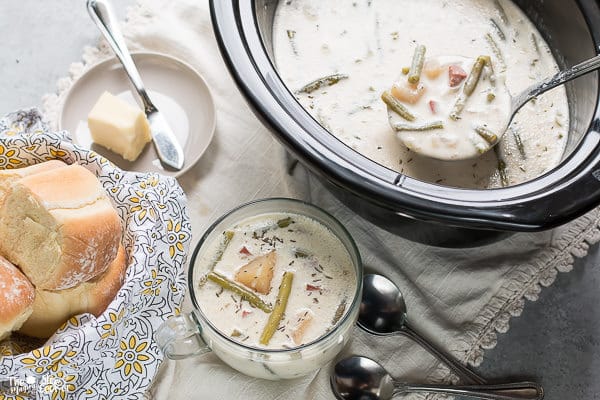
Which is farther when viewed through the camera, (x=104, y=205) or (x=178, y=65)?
(x=178, y=65)

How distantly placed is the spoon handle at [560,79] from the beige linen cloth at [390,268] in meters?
0.28

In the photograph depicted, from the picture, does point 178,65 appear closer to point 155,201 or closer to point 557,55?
point 155,201

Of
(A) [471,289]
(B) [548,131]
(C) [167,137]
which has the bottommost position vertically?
(A) [471,289]

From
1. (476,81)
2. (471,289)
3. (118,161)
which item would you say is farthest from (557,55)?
(118,161)

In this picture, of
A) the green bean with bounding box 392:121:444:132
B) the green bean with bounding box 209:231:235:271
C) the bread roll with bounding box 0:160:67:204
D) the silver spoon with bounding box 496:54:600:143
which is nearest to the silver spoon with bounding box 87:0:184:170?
the green bean with bounding box 209:231:235:271

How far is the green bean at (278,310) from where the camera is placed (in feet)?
4.24

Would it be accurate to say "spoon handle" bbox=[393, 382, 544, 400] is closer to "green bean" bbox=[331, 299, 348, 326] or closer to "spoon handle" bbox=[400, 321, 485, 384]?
"spoon handle" bbox=[400, 321, 485, 384]

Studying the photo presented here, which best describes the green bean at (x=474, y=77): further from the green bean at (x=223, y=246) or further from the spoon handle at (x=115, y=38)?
the spoon handle at (x=115, y=38)

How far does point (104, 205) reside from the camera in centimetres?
118

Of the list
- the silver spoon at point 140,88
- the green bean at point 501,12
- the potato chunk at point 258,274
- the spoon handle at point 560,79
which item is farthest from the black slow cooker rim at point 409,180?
the green bean at point 501,12

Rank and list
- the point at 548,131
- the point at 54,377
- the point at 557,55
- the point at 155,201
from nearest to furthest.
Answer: the point at 54,377
the point at 155,201
the point at 548,131
the point at 557,55

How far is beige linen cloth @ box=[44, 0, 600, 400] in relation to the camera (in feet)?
4.61

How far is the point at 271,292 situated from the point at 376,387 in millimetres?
265

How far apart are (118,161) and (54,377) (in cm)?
56
